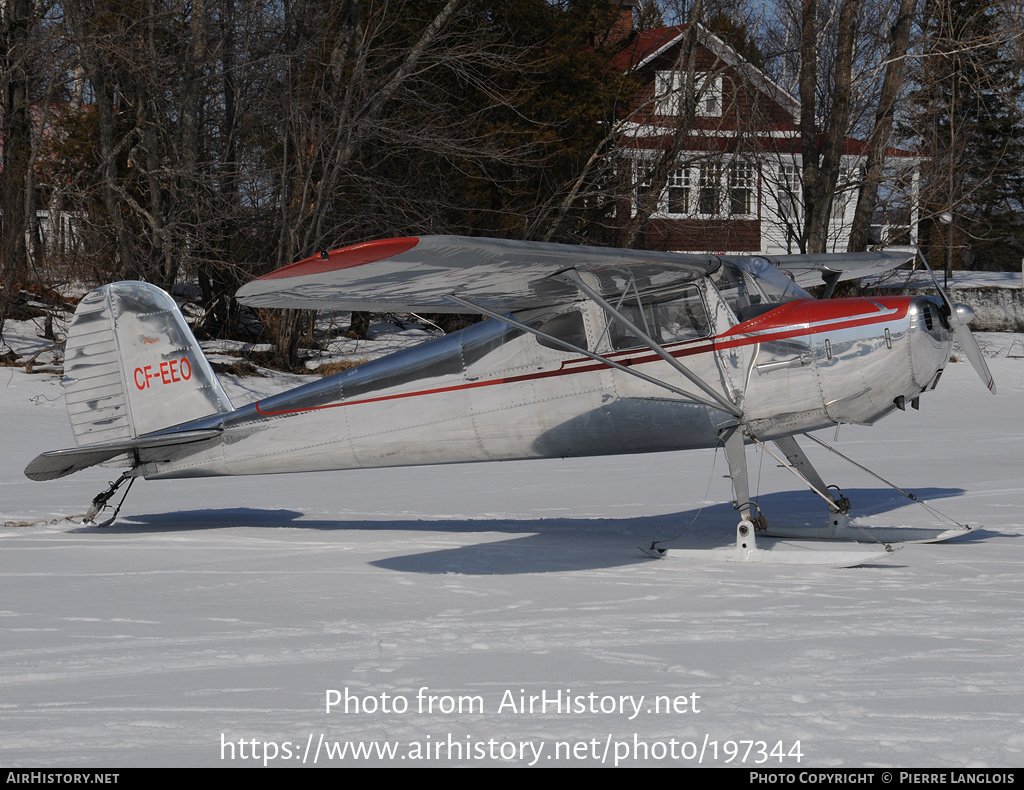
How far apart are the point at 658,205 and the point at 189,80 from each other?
10388mm

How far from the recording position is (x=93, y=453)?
25.4 feet

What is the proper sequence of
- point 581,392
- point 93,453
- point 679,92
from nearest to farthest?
point 581,392, point 93,453, point 679,92

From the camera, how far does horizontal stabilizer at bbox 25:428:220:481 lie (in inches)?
292

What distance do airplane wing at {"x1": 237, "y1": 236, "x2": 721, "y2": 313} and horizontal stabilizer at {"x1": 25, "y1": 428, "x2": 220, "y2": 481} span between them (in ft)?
6.13

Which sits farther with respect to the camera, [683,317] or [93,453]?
[93,453]

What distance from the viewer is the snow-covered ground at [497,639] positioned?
10.1 feet

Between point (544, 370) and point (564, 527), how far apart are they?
1553 mm

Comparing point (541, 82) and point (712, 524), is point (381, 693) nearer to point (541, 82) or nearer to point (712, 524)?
point (712, 524)

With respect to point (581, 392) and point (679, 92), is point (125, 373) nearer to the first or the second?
point (581, 392)

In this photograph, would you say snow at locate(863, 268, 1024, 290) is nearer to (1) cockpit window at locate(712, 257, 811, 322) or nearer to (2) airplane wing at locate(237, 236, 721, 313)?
(1) cockpit window at locate(712, 257, 811, 322)

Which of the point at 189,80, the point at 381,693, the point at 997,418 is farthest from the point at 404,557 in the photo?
the point at 189,80

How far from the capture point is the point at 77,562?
640 cm

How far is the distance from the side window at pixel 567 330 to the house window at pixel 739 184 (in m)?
14.5

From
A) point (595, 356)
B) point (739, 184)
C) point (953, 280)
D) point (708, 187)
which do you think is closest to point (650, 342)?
point (595, 356)
